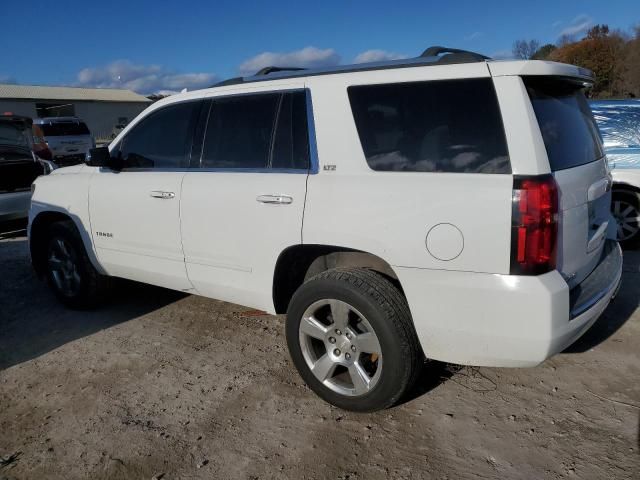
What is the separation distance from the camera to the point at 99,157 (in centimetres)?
425

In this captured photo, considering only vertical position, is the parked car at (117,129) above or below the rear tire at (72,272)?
above

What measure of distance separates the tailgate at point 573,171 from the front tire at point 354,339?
894 mm

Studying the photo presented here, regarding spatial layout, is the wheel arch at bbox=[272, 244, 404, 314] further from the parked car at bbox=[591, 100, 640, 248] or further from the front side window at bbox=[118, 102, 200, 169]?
the parked car at bbox=[591, 100, 640, 248]

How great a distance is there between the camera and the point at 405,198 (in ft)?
8.94

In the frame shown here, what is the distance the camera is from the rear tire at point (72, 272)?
4758 millimetres

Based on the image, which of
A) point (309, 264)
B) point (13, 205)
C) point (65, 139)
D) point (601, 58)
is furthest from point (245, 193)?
point (601, 58)

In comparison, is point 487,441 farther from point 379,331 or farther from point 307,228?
point 307,228

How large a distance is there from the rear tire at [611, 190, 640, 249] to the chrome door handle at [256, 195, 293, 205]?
15.4 feet

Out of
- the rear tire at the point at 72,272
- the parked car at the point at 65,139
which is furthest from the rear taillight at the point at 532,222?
the parked car at the point at 65,139

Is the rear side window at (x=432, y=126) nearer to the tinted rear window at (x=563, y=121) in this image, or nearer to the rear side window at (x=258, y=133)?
the tinted rear window at (x=563, y=121)

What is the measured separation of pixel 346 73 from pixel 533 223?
1.40m

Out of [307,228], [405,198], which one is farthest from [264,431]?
[405,198]

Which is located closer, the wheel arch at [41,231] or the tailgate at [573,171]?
the tailgate at [573,171]

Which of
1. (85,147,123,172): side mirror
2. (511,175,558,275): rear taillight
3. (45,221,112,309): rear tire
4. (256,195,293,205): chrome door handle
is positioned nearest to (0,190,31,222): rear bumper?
(45,221,112,309): rear tire
